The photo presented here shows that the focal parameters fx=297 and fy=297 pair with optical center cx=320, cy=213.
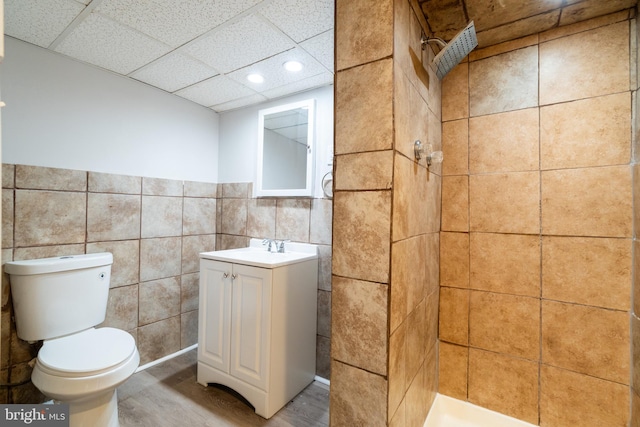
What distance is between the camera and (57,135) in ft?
5.86

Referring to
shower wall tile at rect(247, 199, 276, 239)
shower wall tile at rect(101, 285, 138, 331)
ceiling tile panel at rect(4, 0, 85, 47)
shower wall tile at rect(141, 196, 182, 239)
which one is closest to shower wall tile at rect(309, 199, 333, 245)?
shower wall tile at rect(247, 199, 276, 239)

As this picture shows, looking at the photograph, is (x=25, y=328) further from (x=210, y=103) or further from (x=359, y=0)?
(x=359, y=0)

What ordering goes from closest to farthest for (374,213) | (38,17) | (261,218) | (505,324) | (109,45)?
(374,213)
(38,17)
(505,324)
(109,45)
(261,218)

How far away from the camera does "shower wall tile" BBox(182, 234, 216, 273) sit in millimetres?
2428

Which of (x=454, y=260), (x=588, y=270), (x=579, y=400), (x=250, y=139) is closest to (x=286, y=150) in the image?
(x=250, y=139)

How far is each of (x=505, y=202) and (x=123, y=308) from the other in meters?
2.50

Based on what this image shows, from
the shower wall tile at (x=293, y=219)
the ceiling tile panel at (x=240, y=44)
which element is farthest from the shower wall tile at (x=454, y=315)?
the ceiling tile panel at (x=240, y=44)

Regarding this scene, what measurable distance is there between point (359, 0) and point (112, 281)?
2.17 m

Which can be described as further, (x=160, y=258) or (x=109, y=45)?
(x=160, y=258)

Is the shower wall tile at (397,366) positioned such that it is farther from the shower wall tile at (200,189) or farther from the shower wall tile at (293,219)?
the shower wall tile at (200,189)

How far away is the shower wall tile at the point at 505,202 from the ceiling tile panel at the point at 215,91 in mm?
1722

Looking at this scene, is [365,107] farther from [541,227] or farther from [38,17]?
[38,17]

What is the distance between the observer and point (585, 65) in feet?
4.72

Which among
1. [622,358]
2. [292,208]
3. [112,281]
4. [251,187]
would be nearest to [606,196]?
[622,358]
